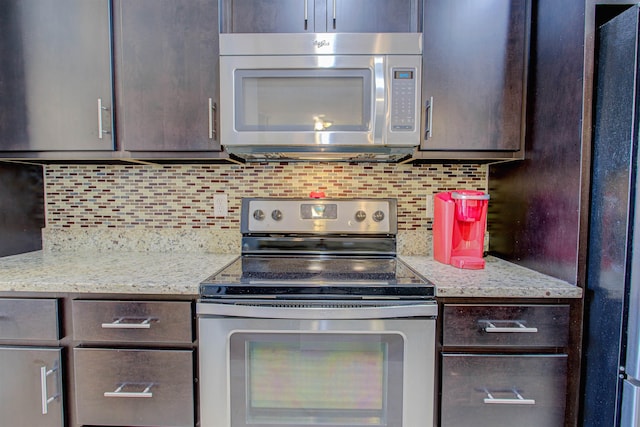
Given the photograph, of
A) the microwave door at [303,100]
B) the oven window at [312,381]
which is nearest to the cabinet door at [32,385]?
the oven window at [312,381]

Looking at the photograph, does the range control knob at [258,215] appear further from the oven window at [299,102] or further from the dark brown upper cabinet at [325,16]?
the dark brown upper cabinet at [325,16]

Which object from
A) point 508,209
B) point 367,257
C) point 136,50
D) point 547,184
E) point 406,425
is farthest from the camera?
point 367,257

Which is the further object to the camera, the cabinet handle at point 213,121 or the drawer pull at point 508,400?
the cabinet handle at point 213,121

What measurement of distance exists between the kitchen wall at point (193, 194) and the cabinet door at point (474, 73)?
1.06 ft

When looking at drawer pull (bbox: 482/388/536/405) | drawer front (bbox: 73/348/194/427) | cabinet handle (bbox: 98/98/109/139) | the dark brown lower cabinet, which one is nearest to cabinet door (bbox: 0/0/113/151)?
cabinet handle (bbox: 98/98/109/139)

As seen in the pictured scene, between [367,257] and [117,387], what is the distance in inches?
42.1

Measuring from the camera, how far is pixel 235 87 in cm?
126

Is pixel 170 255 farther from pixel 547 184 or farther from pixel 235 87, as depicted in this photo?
pixel 547 184

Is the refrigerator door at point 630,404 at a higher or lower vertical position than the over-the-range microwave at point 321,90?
lower

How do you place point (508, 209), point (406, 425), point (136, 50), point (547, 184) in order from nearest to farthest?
point (406, 425) → point (547, 184) → point (136, 50) → point (508, 209)

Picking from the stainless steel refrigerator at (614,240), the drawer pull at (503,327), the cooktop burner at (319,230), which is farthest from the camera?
the cooktop burner at (319,230)

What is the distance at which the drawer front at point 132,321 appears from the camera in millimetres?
1071

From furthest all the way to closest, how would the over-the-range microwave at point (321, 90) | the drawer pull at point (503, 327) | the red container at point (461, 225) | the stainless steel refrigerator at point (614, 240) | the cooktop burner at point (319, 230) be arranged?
1. the cooktop burner at point (319, 230)
2. the red container at point (461, 225)
3. the over-the-range microwave at point (321, 90)
4. the drawer pull at point (503, 327)
5. the stainless steel refrigerator at point (614, 240)

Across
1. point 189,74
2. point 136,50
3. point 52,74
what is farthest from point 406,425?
point 52,74
